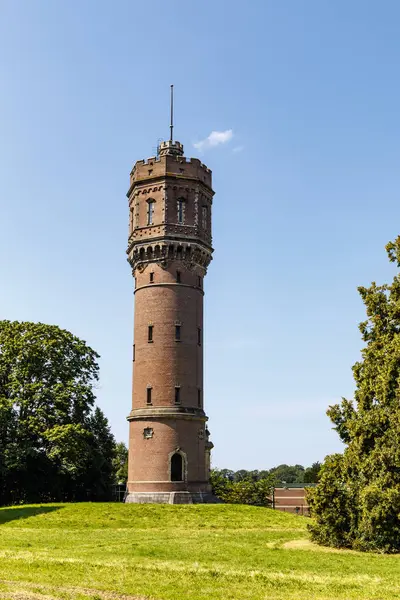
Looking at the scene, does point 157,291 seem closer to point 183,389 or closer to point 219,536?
point 183,389

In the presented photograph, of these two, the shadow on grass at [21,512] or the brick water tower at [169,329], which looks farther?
the brick water tower at [169,329]

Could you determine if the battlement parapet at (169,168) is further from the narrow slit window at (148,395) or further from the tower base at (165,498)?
the tower base at (165,498)

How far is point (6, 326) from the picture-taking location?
157 feet

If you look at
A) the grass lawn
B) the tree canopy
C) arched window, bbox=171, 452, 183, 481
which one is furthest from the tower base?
the grass lawn

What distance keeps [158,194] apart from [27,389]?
16.8 metres

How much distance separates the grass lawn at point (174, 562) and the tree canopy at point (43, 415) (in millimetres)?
10306

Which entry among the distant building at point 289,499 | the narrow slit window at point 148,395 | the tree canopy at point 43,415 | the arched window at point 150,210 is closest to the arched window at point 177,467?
the narrow slit window at point 148,395

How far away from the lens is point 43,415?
45.1 metres

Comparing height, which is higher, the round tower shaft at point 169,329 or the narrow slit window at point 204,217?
the narrow slit window at point 204,217

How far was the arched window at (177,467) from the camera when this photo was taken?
140 feet

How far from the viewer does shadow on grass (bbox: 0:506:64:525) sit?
33975mm

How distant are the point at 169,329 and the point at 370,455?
21625 mm

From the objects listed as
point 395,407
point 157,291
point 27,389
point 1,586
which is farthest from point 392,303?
point 27,389

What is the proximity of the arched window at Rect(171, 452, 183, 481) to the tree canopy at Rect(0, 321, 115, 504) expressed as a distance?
6.41m
